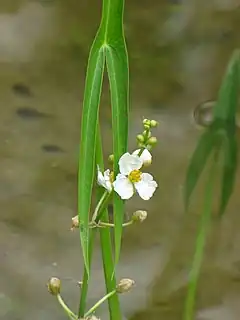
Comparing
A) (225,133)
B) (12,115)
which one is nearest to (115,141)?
(225,133)

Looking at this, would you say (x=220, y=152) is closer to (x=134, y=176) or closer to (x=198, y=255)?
(x=198, y=255)

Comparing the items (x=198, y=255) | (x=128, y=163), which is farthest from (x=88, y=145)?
(x=198, y=255)

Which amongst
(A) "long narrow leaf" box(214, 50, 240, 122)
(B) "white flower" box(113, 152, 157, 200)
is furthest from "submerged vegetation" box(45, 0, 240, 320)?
(A) "long narrow leaf" box(214, 50, 240, 122)

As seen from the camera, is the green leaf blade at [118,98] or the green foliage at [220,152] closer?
the green leaf blade at [118,98]

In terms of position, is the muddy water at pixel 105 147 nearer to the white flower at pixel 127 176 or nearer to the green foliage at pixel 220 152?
the green foliage at pixel 220 152

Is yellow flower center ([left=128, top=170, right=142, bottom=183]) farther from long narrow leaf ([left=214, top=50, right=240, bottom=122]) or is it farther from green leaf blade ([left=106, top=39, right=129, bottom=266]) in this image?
long narrow leaf ([left=214, top=50, right=240, bottom=122])

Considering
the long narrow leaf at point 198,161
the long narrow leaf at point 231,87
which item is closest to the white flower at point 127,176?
the long narrow leaf at point 231,87

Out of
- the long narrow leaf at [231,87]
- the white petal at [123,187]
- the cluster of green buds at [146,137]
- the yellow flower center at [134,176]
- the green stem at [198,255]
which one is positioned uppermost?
the long narrow leaf at [231,87]
